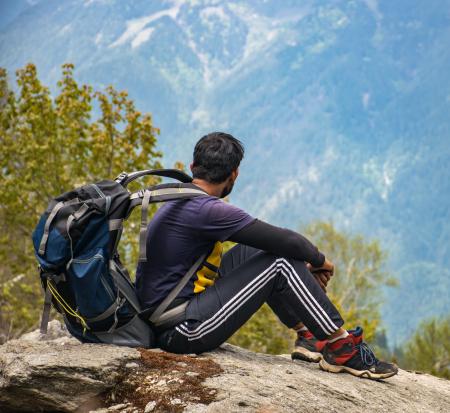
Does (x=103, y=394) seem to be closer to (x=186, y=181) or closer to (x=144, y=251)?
(x=144, y=251)

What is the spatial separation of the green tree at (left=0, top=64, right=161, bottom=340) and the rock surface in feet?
49.2

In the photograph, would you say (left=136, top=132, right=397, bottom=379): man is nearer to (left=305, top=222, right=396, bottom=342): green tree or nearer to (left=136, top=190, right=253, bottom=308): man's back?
(left=136, top=190, right=253, bottom=308): man's back

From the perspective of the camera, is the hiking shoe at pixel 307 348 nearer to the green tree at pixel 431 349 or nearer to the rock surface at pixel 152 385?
the rock surface at pixel 152 385

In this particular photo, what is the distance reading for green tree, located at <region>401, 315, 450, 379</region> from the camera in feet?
151

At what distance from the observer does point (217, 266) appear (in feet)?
17.1

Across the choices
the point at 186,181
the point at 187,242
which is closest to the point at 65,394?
the point at 187,242

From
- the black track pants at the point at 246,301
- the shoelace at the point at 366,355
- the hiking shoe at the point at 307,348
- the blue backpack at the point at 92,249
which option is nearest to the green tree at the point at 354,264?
the hiking shoe at the point at 307,348

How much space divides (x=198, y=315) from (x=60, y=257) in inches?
43.8

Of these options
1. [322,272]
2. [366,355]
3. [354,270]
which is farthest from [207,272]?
[354,270]

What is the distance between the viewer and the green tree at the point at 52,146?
66.6 ft

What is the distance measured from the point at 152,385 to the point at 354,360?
1717 mm

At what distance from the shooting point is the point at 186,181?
5246mm

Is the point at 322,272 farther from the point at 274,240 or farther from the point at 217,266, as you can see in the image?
the point at 217,266

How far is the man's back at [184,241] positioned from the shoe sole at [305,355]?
124cm
